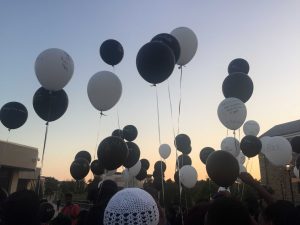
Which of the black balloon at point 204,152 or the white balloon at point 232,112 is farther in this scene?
A: the black balloon at point 204,152

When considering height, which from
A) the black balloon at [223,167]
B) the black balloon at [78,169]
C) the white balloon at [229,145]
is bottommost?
the black balloon at [223,167]

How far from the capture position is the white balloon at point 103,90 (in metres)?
6.36

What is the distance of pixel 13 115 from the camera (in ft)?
22.1

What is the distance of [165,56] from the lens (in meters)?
5.07

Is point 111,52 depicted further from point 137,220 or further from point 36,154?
point 36,154

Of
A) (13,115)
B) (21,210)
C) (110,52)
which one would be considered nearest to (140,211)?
(21,210)

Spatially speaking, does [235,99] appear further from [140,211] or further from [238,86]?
[140,211]

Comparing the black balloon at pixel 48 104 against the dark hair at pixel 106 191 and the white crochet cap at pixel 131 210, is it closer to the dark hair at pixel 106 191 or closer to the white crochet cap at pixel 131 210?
the dark hair at pixel 106 191

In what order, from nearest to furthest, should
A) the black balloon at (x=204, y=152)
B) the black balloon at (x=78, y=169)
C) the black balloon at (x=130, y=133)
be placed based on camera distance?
the black balloon at (x=78, y=169), the black balloon at (x=204, y=152), the black balloon at (x=130, y=133)

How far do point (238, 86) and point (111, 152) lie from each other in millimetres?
2977

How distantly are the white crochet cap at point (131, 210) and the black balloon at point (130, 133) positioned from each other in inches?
321

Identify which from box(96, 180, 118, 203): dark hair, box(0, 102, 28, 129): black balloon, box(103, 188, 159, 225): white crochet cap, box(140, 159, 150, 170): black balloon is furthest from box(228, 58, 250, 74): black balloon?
box(103, 188, 159, 225): white crochet cap

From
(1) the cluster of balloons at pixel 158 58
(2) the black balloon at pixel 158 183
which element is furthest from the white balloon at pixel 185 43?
(2) the black balloon at pixel 158 183

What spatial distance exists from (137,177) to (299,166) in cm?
542
